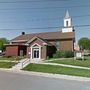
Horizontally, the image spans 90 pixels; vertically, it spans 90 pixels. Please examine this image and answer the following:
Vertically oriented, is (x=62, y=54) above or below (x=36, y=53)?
below

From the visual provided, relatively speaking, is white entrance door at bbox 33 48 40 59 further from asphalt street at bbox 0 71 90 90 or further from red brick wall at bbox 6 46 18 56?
asphalt street at bbox 0 71 90 90

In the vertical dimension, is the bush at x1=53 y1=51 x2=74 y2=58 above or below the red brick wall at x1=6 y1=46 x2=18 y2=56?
below

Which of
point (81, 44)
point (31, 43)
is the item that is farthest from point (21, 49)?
point (81, 44)

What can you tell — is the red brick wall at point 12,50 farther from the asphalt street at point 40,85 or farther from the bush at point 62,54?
the asphalt street at point 40,85

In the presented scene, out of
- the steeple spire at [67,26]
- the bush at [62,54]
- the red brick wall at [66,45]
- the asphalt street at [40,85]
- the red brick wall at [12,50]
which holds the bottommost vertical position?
the asphalt street at [40,85]

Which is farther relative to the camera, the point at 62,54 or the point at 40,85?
the point at 62,54

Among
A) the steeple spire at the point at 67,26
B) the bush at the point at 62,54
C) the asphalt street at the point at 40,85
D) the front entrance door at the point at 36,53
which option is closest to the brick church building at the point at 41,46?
the front entrance door at the point at 36,53

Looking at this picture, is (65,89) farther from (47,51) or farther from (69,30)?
(69,30)

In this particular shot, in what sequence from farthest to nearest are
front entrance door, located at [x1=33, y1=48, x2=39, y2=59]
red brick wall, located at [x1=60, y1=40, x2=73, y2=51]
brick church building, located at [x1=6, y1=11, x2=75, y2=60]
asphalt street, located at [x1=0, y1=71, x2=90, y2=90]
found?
red brick wall, located at [x1=60, y1=40, x2=73, y2=51], front entrance door, located at [x1=33, y1=48, x2=39, y2=59], brick church building, located at [x1=6, y1=11, x2=75, y2=60], asphalt street, located at [x1=0, y1=71, x2=90, y2=90]

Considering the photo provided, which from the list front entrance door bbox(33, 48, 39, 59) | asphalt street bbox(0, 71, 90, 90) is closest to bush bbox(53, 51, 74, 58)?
front entrance door bbox(33, 48, 39, 59)

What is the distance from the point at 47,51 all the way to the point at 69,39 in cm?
652

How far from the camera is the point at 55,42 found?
46.7 meters

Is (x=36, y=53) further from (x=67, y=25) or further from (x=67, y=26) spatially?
(x=67, y=25)

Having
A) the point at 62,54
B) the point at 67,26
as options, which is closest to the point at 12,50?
the point at 62,54
